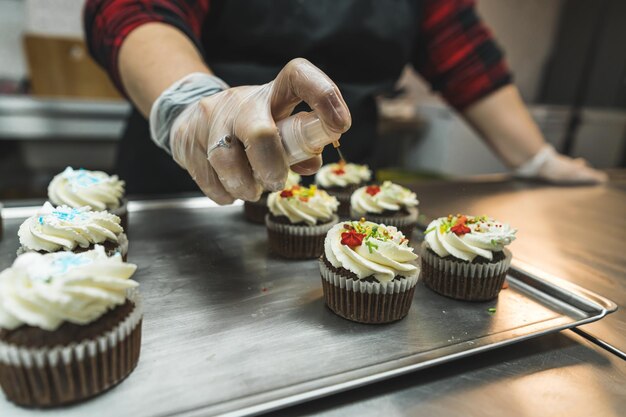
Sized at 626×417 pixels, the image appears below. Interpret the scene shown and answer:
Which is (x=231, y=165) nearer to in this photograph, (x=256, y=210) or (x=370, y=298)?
(x=370, y=298)

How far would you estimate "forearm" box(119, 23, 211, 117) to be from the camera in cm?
183

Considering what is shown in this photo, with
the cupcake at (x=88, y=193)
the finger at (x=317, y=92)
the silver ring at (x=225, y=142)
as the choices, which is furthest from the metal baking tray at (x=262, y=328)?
the finger at (x=317, y=92)

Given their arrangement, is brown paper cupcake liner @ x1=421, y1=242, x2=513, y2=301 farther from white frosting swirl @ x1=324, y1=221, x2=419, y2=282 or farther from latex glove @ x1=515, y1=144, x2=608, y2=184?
latex glove @ x1=515, y1=144, x2=608, y2=184

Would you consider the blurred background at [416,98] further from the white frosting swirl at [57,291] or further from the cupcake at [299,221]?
the white frosting swirl at [57,291]

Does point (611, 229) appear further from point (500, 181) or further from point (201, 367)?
point (201, 367)

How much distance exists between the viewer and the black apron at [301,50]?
8.18 feet

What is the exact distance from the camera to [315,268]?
194 cm

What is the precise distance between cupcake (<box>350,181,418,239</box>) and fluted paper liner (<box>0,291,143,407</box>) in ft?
4.41

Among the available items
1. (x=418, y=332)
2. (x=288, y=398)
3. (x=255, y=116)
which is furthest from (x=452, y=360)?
(x=255, y=116)

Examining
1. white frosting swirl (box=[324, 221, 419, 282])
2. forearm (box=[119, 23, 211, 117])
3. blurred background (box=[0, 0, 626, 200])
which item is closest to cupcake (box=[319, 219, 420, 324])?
white frosting swirl (box=[324, 221, 419, 282])

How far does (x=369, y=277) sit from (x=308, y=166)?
0.44m

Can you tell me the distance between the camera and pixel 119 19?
80.3 inches

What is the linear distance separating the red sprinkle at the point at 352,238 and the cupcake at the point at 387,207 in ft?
1.84

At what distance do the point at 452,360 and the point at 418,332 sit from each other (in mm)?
198
